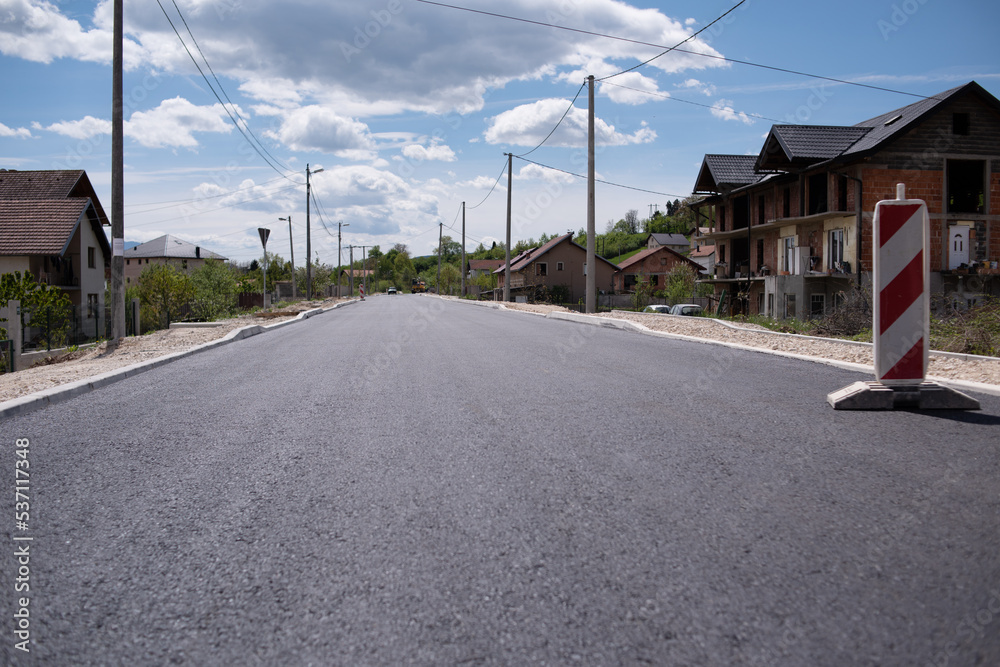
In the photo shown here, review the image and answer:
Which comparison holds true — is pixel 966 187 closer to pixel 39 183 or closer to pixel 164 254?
pixel 39 183

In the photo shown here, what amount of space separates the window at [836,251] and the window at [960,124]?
19.9ft

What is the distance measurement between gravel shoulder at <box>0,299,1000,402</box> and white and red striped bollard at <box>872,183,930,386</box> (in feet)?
6.65

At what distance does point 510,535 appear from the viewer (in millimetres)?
3264

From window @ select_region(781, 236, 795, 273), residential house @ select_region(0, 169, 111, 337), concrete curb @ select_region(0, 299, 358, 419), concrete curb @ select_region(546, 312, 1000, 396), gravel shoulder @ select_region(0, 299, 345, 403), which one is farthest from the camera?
window @ select_region(781, 236, 795, 273)

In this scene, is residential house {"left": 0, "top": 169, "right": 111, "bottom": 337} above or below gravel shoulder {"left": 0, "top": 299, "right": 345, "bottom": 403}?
above

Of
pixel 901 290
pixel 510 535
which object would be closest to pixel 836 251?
pixel 901 290

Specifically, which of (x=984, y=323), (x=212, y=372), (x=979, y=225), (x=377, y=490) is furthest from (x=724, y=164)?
(x=377, y=490)

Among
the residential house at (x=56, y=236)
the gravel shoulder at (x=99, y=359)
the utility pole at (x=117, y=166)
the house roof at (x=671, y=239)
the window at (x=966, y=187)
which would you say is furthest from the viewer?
the house roof at (x=671, y=239)

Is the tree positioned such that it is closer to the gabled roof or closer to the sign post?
the sign post

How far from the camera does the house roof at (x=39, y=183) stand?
3591 centimetres

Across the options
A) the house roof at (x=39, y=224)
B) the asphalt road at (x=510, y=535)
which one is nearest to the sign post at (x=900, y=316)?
the asphalt road at (x=510, y=535)

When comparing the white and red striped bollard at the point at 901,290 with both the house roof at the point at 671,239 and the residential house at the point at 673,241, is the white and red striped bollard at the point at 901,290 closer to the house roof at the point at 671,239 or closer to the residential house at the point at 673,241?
the residential house at the point at 673,241

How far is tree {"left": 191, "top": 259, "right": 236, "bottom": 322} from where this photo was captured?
30562mm

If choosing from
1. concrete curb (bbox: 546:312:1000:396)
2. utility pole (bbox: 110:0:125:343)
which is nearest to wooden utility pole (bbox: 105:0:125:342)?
utility pole (bbox: 110:0:125:343)
